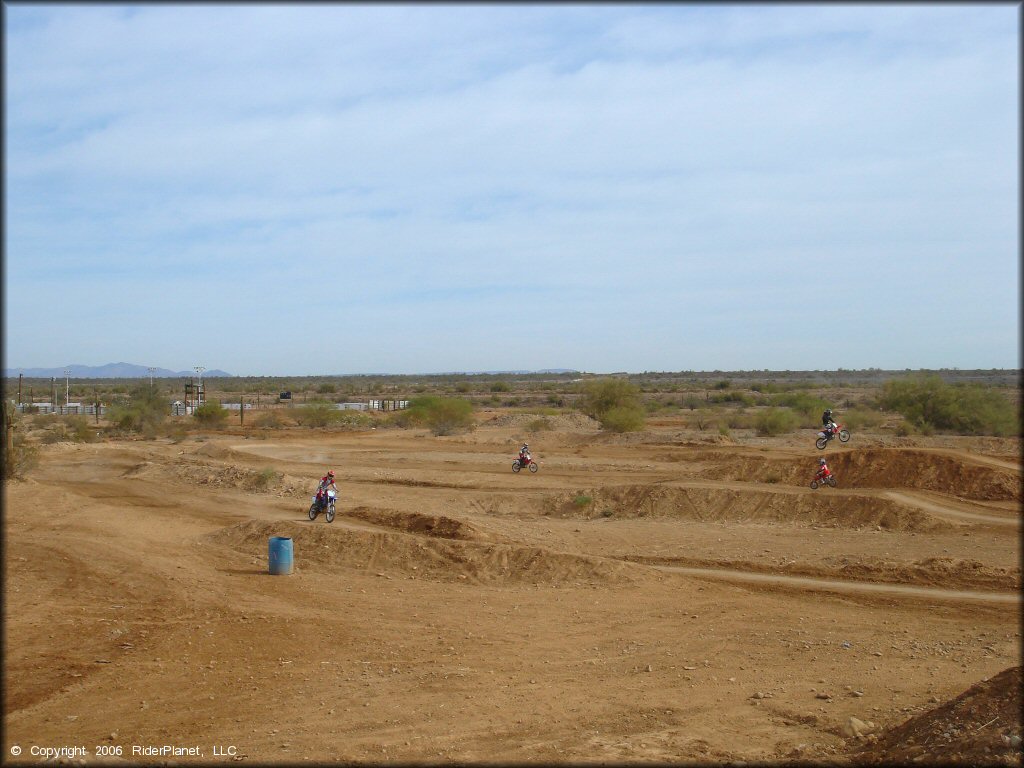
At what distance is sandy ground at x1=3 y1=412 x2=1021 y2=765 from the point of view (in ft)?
29.7

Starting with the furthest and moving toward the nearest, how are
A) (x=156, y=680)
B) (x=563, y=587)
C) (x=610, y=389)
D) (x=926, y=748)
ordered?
(x=610, y=389), (x=563, y=587), (x=156, y=680), (x=926, y=748)

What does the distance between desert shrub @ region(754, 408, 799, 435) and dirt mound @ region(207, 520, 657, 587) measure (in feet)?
116

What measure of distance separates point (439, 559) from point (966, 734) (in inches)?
472

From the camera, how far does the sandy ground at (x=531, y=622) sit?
9062 millimetres

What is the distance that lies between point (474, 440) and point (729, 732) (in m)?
41.5

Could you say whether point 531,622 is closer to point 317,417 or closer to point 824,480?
point 824,480

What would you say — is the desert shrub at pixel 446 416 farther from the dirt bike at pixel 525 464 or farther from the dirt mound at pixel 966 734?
the dirt mound at pixel 966 734

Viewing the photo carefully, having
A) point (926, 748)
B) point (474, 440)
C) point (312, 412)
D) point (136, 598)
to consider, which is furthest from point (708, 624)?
point (312, 412)

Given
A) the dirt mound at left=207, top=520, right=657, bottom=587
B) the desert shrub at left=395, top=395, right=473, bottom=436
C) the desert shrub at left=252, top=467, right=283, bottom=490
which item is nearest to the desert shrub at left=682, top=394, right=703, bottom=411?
the desert shrub at left=395, top=395, right=473, bottom=436

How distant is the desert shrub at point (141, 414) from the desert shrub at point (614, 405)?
88.1 ft

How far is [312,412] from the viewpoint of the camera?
61969 millimetres

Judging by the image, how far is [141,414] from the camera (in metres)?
51.5

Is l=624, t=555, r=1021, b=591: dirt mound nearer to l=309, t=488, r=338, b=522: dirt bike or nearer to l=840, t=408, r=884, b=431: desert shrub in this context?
l=309, t=488, r=338, b=522: dirt bike

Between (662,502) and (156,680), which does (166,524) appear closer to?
(156,680)
